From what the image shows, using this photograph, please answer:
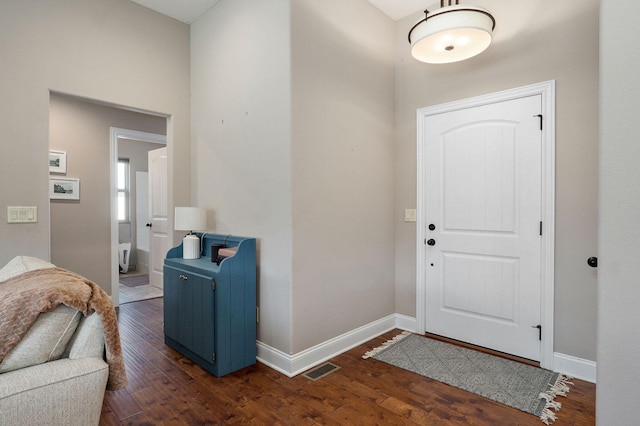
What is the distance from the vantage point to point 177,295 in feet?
9.32

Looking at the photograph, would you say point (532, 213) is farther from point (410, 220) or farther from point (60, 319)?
point (60, 319)

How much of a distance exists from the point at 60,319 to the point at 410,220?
279 centimetres

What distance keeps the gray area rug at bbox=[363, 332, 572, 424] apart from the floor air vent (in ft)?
1.07

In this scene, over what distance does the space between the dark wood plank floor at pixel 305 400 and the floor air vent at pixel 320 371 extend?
0.16 feet

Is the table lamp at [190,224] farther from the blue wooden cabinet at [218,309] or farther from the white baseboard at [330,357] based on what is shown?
the white baseboard at [330,357]

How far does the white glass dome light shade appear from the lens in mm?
2162

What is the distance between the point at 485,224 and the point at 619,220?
1.72 metres

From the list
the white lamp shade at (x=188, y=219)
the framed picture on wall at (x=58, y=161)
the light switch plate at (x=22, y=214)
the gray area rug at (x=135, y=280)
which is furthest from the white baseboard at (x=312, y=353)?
the gray area rug at (x=135, y=280)

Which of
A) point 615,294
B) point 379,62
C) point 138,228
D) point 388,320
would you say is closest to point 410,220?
point 388,320

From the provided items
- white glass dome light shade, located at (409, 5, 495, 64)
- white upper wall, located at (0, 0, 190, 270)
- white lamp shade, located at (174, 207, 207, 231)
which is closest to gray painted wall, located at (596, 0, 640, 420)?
white glass dome light shade, located at (409, 5, 495, 64)

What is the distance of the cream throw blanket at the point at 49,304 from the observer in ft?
3.76

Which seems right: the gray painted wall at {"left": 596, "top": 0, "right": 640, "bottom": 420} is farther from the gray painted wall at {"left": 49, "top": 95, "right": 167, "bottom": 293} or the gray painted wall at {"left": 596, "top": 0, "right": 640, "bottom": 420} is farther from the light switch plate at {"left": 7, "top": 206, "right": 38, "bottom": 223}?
the gray painted wall at {"left": 49, "top": 95, "right": 167, "bottom": 293}

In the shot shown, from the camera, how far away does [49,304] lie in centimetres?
119

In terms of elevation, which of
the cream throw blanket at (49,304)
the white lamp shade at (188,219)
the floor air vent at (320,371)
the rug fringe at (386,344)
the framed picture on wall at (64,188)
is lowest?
the floor air vent at (320,371)
